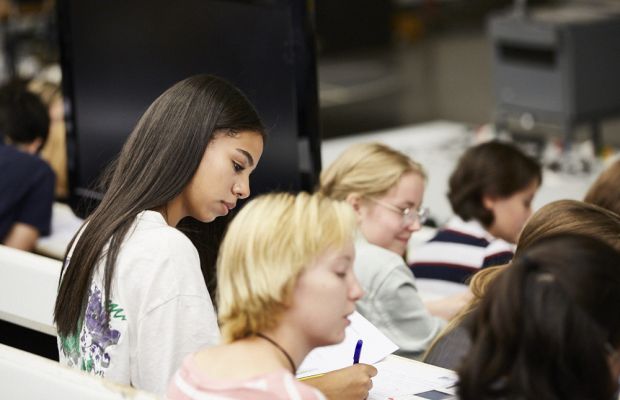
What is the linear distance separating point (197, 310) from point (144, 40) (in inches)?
44.8

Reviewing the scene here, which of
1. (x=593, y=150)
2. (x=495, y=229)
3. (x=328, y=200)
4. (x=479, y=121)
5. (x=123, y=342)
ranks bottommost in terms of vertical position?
(x=479, y=121)

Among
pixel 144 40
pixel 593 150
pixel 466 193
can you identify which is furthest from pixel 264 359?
pixel 593 150

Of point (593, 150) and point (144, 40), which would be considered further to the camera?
point (593, 150)

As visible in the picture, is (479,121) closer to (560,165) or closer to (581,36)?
(581,36)

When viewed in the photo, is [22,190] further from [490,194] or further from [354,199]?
[490,194]

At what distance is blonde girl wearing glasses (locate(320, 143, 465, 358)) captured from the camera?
273 centimetres

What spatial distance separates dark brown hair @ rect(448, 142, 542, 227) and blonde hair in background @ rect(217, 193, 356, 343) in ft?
5.56

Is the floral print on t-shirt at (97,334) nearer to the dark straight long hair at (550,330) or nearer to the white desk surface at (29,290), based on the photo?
the white desk surface at (29,290)

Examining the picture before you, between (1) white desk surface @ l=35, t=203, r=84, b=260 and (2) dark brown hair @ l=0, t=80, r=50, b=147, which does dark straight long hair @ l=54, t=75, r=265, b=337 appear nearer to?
(1) white desk surface @ l=35, t=203, r=84, b=260

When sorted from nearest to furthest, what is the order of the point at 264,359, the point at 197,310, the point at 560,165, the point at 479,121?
the point at 264,359 → the point at 197,310 → the point at 560,165 → the point at 479,121

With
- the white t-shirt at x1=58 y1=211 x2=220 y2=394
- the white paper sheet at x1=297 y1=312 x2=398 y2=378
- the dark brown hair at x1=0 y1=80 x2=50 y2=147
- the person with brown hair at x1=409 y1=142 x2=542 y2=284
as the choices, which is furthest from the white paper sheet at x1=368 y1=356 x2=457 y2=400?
the dark brown hair at x1=0 y1=80 x2=50 y2=147

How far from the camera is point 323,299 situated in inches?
64.6

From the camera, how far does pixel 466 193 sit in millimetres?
3363

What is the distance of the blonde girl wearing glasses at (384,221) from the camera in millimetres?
2730
